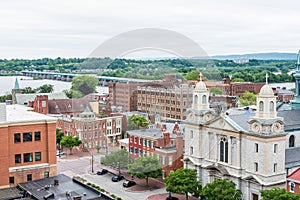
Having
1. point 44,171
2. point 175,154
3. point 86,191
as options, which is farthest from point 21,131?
point 175,154

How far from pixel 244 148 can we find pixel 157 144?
2117 centimetres

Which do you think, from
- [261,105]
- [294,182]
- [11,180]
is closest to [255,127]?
[261,105]

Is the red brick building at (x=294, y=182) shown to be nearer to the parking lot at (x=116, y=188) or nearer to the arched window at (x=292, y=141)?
the arched window at (x=292, y=141)

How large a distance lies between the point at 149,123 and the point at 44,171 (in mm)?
25488

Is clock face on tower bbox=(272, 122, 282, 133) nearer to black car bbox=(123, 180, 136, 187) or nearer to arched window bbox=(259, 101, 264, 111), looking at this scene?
arched window bbox=(259, 101, 264, 111)

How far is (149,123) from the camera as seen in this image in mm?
14531

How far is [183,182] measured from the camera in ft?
122

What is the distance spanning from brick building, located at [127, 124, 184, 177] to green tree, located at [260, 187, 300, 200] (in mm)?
14619

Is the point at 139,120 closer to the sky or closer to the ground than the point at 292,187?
closer to the sky

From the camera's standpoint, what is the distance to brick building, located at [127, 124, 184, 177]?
593 inches

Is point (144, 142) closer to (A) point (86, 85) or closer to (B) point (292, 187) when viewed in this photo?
(A) point (86, 85)

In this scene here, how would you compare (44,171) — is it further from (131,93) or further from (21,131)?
(131,93)

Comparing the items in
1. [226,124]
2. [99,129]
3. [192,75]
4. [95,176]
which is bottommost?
[95,176]

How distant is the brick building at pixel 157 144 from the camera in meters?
15.1
